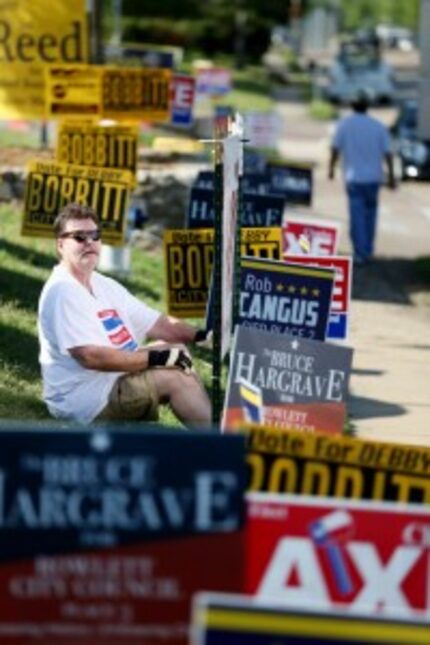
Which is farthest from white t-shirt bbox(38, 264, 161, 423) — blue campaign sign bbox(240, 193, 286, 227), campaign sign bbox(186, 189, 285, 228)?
blue campaign sign bbox(240, 193, 286, 227)

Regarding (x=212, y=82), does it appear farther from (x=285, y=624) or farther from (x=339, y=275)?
(x=285, y=624)

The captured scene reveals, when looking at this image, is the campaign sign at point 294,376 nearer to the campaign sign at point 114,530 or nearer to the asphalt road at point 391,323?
the asphalt road at point 391,323

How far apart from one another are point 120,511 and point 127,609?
25cm

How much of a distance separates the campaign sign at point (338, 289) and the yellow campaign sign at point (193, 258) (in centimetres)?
18

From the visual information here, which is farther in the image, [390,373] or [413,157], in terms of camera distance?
[413,157]

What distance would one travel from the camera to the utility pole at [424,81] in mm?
23422

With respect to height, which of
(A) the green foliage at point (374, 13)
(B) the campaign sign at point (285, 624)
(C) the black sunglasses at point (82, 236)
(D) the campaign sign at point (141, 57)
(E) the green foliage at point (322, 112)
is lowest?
(A) the green foliage at point (374, 13)

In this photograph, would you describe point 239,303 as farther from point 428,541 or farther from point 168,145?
point 168,145

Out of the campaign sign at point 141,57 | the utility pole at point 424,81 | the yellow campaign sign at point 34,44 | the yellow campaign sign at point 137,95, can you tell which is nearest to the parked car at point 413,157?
the campaign sign at point 141,57

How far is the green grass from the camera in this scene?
1198cm

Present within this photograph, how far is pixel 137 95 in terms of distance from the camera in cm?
2036

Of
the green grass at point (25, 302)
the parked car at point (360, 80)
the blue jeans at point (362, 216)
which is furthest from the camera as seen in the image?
the parked car at point (360, 80)

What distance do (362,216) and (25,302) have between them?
6.90 metres

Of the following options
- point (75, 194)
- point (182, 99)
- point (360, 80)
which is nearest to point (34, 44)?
point (182, 99)
